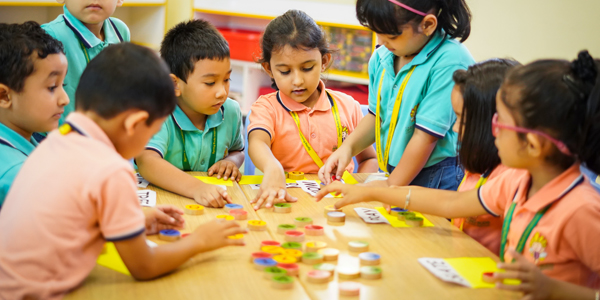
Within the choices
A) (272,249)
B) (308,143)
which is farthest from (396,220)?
(308,143)

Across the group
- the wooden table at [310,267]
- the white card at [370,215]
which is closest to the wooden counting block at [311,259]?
the wooden table at [310,267]

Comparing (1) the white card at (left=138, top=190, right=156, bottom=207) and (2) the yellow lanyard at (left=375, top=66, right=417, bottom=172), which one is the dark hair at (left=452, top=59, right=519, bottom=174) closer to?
(2) the yellow lanyard at (left=375, top=66, right=417, bottom=172)

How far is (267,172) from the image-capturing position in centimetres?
189

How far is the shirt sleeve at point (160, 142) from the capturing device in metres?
1.96

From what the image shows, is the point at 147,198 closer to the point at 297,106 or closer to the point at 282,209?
the point at 282,209

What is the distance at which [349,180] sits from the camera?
203cm

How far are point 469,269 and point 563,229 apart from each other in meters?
0.23

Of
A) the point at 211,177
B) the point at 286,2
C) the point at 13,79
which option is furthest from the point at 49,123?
the point at 286,2

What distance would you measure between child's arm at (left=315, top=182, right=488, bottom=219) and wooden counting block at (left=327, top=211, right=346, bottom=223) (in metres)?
0.06

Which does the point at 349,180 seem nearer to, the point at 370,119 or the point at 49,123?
the point at 370,119

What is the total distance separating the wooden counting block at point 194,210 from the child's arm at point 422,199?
0.35 m

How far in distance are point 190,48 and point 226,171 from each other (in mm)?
494

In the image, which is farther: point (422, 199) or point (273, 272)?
point (422, 199)

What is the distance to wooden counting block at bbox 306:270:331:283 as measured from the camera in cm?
118
